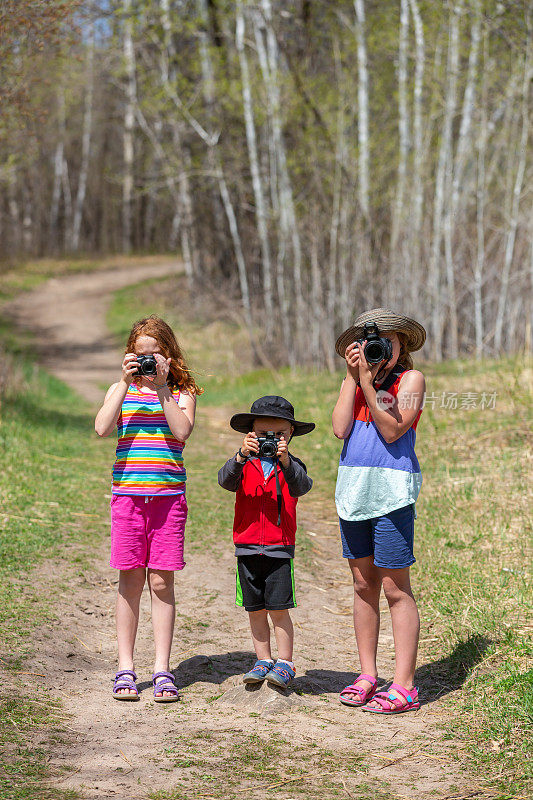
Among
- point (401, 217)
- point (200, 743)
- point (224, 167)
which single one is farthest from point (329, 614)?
point (224, 167)

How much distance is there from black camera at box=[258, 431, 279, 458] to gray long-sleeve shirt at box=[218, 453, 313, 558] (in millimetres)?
144

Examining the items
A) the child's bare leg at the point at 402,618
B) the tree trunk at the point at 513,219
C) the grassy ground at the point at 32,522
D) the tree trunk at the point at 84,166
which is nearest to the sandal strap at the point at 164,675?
the grassy ground at the point at 32,522

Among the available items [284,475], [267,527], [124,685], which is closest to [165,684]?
[124,685]

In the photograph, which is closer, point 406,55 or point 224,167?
point 406,55

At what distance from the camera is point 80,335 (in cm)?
2153

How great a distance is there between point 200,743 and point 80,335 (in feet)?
61.0

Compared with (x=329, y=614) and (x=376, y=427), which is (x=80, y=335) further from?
(x=376, y=427)

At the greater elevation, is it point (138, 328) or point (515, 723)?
point (138, 328)

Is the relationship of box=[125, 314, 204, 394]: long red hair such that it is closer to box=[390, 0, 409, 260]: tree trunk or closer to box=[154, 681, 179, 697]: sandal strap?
box=[154, 681, 179, 697]: sandal strap

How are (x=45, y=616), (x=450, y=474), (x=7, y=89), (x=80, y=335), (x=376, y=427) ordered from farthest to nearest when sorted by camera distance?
(x=80, y=335) → (x=7, y=89) → (x=450, y=474) → (x=45, y=616) → (x=376, y=427)

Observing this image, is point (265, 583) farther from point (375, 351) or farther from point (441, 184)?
point (441, 184)

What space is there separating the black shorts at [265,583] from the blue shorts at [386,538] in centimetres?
30

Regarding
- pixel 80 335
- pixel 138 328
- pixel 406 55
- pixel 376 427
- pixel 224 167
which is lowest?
pixel 80 335

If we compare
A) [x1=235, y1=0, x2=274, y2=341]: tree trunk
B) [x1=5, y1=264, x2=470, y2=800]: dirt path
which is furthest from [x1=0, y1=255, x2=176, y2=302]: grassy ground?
[x1=5, y1=264, x2=470, y2=800]: dirt path
